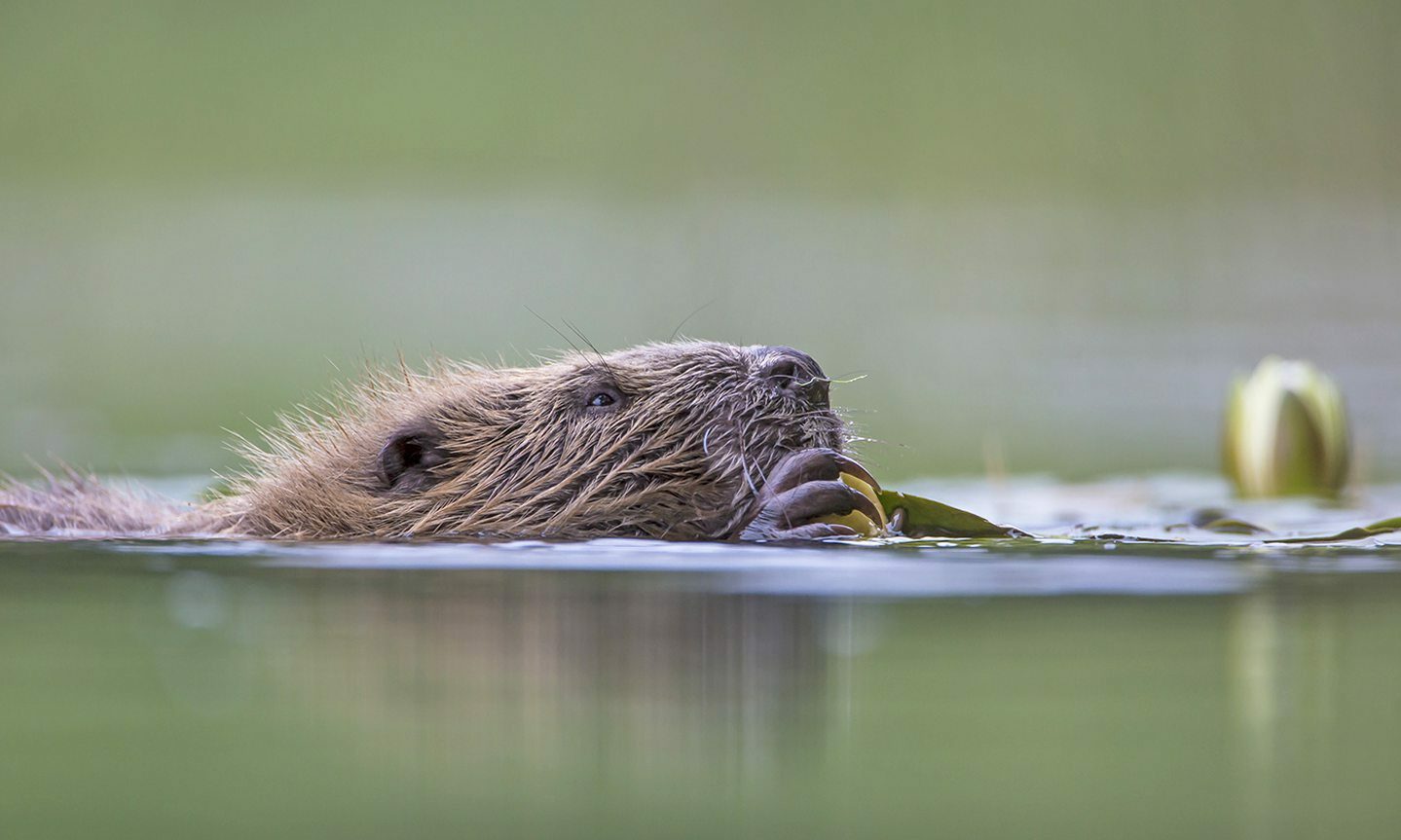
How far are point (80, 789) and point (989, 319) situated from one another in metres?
18.4

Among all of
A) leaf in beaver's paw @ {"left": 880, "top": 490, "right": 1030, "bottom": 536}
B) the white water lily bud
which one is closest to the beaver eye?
leaf in beaver's paw @ {"left": 880, "top": 490, "right": 1030, "bottom": 536}

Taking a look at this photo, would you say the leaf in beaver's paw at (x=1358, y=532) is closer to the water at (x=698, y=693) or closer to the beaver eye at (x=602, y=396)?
the water at (x=698, y=693)

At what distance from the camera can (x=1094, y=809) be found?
2373mm

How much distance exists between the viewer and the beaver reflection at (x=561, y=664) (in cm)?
279

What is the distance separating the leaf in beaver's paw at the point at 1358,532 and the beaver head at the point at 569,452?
1.38m

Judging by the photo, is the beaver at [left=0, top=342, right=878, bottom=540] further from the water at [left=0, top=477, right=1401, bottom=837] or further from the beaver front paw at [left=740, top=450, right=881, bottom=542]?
the water at [left=0, top=477, right=1401, bottom=837]

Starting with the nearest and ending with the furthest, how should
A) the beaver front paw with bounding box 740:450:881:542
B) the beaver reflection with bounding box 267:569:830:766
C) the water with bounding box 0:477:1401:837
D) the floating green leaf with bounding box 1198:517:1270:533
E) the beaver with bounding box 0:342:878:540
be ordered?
the water with bounding box 0:477:1401:837, the beaver reflection with bounding box 267:569:830:766, the beaver front paw with bounding box 740:450:881:542, the beaver with bounding box 0:342:878:540, the floating green leaf with bounding box 1198:517:1270:533

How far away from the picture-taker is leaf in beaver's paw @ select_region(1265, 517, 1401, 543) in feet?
16.1

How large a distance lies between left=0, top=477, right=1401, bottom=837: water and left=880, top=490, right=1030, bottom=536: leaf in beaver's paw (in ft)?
1.53

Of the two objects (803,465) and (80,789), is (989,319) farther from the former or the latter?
(80,789)

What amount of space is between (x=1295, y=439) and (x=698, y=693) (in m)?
4.75

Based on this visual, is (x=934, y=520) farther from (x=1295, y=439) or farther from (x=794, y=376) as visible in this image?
(x=1295, y=439)

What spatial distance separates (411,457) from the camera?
17.0ft

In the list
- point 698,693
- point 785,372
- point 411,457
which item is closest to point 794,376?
point 785,372
